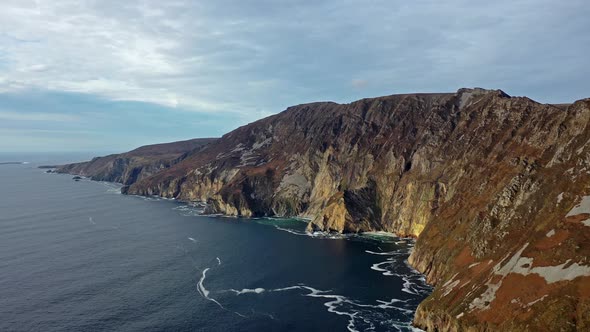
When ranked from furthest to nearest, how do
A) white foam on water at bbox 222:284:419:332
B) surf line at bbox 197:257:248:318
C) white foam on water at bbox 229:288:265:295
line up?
white foam on water at bbox 229:288:265:295, surf line at bbox 197:257:248:318, white foam on water at bbox 222:284:419:332

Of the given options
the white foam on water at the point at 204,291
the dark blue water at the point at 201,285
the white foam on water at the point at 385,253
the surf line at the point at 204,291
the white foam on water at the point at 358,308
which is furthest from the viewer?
the white foam on water at the point at 385,253

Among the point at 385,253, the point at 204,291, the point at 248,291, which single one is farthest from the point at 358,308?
the point at 385,253

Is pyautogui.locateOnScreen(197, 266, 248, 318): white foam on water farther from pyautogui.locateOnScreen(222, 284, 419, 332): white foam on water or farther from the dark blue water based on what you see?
pyautogui.locateOnScreen(222, 284, 419, 332): white foam on water

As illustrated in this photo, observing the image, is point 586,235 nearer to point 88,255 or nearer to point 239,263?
point 239,263

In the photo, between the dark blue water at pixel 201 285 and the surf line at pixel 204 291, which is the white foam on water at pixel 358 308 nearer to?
the dark blue water at pixel 201 285

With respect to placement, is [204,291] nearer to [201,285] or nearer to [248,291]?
[201,285]

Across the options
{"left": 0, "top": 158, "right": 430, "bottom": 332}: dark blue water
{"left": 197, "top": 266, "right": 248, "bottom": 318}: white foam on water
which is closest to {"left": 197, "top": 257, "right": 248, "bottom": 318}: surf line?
{"left": 197, "top": 266, "right": 248, "bottom": 318}: white foam on water

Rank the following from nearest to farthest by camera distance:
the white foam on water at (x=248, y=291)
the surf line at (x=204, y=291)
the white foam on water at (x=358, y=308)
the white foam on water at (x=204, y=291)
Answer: the white foam on water at (x=358, y=308) → the surf line at (x=204, y=291) → the white foam on water at (x=204, y=291) → the white foam on water at (x=248, y=291)

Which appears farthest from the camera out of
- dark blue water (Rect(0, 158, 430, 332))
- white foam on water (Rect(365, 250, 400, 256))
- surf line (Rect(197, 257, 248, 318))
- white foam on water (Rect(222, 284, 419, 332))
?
white foam on water (Rect(365, 250, 400, 256))

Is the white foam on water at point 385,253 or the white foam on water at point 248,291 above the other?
the white foam on water at point 385,253

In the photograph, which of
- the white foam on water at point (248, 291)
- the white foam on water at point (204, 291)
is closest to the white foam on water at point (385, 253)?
the white foam on water at point (248, 291)
